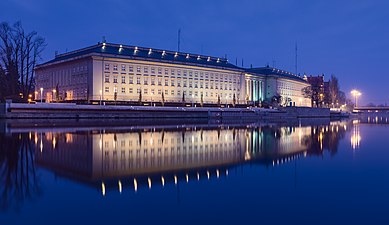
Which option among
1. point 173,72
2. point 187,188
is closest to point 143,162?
point 187,188

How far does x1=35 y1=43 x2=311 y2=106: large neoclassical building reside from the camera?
74.0 metres

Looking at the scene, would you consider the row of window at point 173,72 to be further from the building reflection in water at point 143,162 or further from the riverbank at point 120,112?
the building reflection in water at point 143,162

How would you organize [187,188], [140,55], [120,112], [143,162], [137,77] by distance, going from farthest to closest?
1. [140,55]
2. [137,77]
3. [120,112]
4. [143,162]
5. [187,188]

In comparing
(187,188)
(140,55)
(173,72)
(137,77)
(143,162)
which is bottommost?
(187,188)

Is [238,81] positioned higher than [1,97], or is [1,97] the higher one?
[238,81]

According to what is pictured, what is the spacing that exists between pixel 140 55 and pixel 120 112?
27.2 meters

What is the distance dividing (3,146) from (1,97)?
4345 centimetres

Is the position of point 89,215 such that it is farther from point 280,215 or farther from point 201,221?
point 280,215

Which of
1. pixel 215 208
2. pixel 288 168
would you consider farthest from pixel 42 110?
pixel 215 208

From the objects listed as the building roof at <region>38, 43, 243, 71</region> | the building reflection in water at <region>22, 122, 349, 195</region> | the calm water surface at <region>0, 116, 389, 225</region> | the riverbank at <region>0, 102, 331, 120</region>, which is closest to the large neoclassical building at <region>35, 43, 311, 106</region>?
the building roof at <region>38, 43, 243, 71</region>

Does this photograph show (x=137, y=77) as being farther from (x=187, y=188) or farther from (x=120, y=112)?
(x=187, y=188)

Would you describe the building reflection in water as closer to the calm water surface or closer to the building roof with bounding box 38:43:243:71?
the calm water surface

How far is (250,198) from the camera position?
27.5 ft

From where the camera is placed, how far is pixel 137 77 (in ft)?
258
